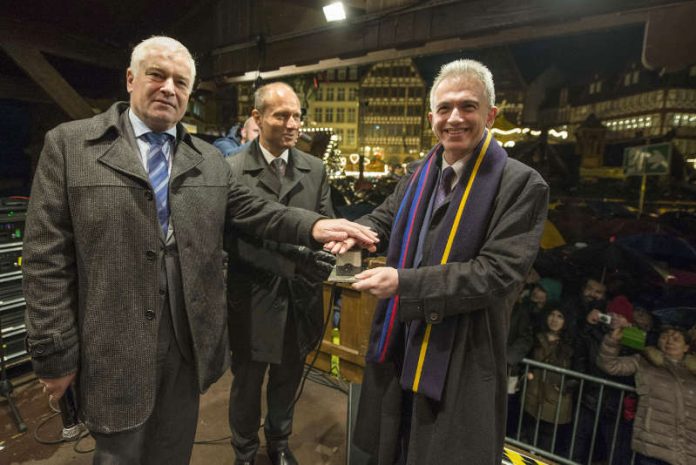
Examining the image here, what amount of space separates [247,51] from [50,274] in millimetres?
3756

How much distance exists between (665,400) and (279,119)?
3760 mm

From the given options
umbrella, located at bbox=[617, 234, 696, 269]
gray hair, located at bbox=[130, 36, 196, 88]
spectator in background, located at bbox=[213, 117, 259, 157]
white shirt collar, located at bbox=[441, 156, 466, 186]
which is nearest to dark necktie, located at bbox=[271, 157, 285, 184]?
gray hair, located at bbox=[130, 36, 196, 88]

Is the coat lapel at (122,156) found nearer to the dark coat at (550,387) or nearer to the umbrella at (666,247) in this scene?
the dark coat at (550,387)

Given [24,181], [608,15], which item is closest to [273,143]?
[608,15]

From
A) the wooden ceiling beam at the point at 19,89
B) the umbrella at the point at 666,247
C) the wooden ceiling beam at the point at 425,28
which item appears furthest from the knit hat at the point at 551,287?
the wooden ceiling beam at the point at 19,89

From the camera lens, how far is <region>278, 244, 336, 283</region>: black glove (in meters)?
2.14


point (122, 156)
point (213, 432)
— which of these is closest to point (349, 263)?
point (122, 156)

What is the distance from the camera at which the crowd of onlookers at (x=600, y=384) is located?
3.07m

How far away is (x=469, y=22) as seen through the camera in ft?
9.91

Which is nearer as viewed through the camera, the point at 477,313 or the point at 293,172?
the point at 477,313

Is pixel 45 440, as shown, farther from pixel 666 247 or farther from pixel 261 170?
pixel 666 247

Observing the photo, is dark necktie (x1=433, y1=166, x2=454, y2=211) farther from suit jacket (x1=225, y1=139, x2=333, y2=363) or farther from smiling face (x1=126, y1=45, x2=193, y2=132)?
smiling face (x1=126, y1=45, x2=193, y2=132)

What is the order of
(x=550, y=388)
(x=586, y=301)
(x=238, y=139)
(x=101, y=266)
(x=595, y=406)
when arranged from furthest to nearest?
1. (x=238, y=139)
2. (x=586, y=301)
3. (x=550, y=388)
4. (x=595, y=406)
5. (x=101, y=266)

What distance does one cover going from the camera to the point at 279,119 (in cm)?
237
